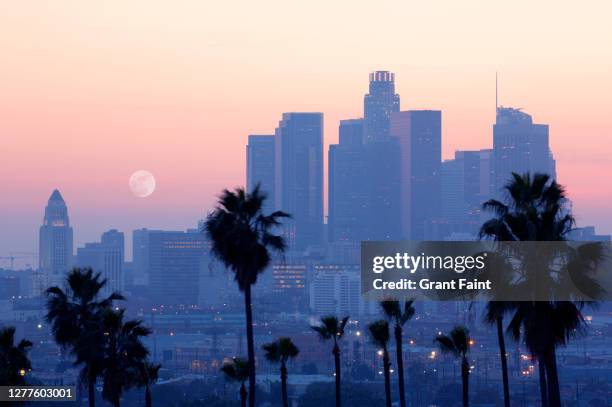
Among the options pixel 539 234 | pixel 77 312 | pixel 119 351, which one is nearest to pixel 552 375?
pixel 539 234

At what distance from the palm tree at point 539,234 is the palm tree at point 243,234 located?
25.8 feet

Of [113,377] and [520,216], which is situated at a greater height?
[520,216]

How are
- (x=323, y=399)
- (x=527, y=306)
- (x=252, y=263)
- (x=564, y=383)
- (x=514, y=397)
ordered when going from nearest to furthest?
(x=527, y=306) < (x=252, y=263) < (x=323, y=399) < (x=514, y=397) < (x=564, y=383)

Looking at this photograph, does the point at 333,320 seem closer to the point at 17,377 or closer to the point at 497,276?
the point at 17,377

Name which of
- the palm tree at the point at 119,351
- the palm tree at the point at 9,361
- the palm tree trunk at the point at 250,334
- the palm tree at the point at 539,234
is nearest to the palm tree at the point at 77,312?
the palm tree at the point at 119,351

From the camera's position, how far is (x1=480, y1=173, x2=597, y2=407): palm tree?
31.5 metres

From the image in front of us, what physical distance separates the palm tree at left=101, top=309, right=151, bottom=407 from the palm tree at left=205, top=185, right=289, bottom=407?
10.7 ft

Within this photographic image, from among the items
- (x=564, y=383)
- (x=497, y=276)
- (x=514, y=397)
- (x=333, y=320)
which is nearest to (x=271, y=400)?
(x=514, y=397)

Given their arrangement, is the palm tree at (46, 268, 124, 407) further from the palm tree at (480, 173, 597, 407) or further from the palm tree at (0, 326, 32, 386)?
the palm tree at (480, 173, 597, 407)

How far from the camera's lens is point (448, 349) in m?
42.3

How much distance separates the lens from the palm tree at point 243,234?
126 feet

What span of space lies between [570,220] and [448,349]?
11.2m

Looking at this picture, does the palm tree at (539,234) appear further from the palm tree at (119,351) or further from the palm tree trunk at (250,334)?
the palm tree at (119,351)

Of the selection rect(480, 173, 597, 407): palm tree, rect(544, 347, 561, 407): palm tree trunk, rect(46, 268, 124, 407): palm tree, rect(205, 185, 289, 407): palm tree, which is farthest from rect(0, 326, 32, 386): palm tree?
rect(544, 347, 561, 407): palm tree trunk
